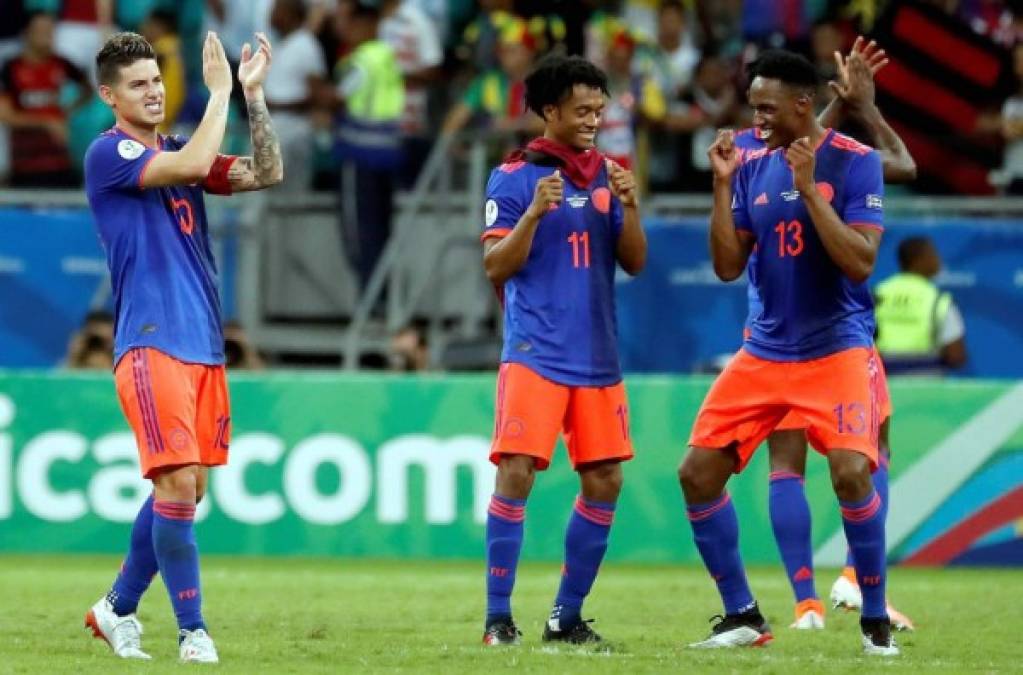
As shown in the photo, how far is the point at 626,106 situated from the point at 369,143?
2099 millimetres

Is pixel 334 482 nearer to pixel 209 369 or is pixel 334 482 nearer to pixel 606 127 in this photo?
pixel 606 127

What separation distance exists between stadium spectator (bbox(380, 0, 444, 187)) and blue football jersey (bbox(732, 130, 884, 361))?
871 centimetres

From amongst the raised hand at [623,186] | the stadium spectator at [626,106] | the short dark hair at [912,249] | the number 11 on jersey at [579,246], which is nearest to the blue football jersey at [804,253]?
the raised hand at [623,186]

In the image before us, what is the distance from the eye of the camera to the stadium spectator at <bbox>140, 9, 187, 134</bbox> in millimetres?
18812

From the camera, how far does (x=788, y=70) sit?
9688mm

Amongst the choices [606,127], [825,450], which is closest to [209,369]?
[825,450]

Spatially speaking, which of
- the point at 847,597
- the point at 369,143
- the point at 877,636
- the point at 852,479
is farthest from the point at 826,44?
the point at 877,636

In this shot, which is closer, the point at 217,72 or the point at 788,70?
the point at 217,72

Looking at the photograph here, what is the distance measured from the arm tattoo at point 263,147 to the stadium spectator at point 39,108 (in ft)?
32.1

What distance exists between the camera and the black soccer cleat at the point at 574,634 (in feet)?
32.6

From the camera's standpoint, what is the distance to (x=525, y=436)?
9734 millimetres

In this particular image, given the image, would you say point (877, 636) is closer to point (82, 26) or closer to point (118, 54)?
point (118, 54)

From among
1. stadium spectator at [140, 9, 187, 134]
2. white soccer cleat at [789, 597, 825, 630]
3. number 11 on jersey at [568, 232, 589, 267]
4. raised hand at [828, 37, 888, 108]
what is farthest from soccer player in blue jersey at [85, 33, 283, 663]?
stadium spectator at [140, 9, 187, 134]

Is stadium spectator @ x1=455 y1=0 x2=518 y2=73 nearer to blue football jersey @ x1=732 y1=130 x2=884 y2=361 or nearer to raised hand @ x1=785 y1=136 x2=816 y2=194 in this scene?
blue football jersey @ x1=732 y1=130 x2=884 y2=361
